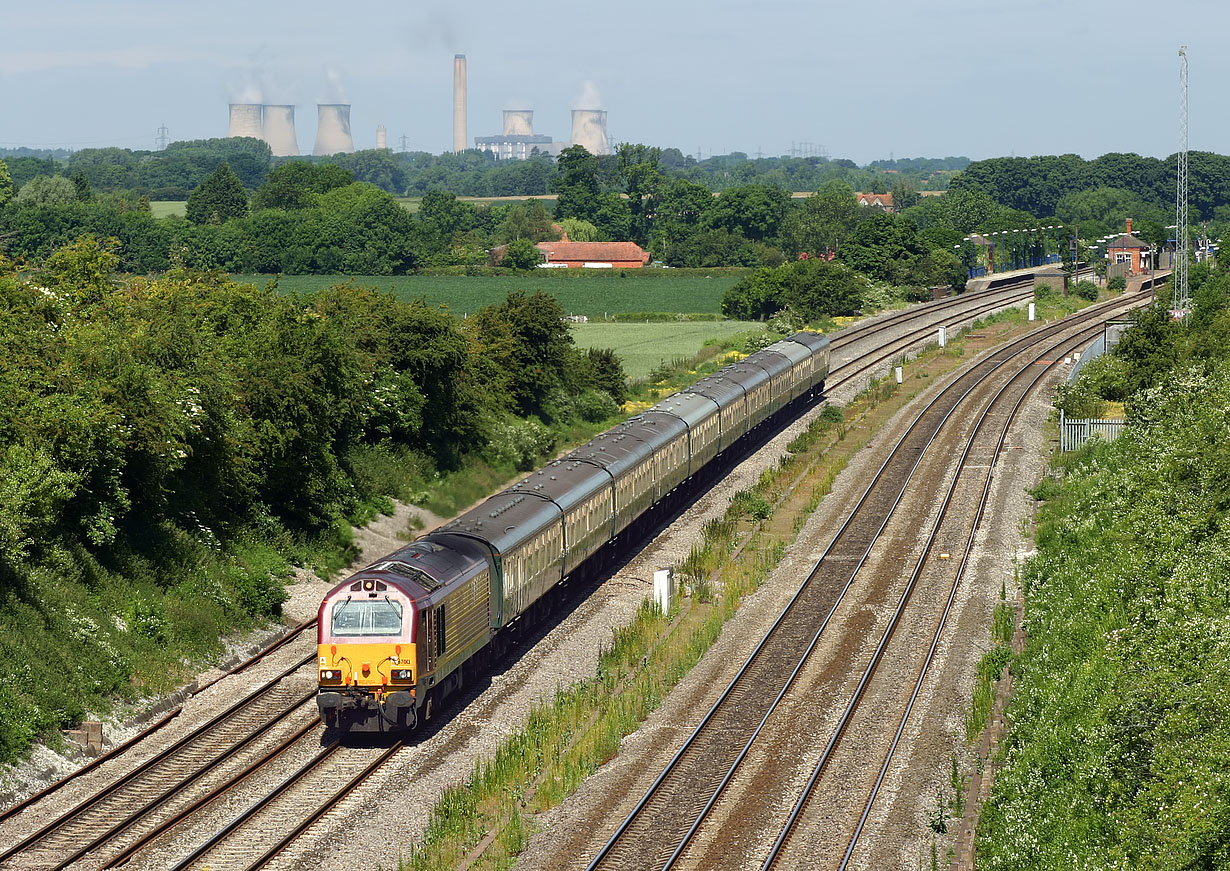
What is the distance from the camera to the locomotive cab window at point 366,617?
25.9 m

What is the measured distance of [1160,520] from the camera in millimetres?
31172

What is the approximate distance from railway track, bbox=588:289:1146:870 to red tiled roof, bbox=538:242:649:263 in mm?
123830

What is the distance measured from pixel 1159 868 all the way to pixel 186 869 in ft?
47.4

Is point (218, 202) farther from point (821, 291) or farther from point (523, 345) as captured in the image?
point (523, 345)

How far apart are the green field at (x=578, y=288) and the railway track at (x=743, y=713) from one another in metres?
77.8

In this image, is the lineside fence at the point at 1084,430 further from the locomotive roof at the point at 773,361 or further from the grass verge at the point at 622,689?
the locomotive roof at the point at 773,361

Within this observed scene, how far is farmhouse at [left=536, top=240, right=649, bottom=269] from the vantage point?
563 ft

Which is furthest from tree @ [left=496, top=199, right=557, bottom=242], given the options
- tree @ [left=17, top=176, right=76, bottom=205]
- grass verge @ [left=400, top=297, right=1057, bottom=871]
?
grass verge @ [left=400, top=297, right=1057, bottom=871]

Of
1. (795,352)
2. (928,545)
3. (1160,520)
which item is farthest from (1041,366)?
(1160,520)

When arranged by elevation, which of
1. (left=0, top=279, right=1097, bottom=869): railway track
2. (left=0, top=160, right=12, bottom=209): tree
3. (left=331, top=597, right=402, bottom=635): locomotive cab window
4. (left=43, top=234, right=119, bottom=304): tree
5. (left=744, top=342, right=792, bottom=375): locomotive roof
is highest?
(left=0, top=160, right=12, bottom=209): tree

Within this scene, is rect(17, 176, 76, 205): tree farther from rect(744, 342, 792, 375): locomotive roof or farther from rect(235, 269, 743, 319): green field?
rect(744, 342, 792, 375): locomotive roof

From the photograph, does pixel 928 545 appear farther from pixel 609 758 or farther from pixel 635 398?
pixel 635 398

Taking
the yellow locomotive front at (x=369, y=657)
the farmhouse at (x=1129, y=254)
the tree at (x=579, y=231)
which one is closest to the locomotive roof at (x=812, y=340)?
the yellow locomotive front at (x=369, y=657)

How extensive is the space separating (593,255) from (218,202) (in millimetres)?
54525
